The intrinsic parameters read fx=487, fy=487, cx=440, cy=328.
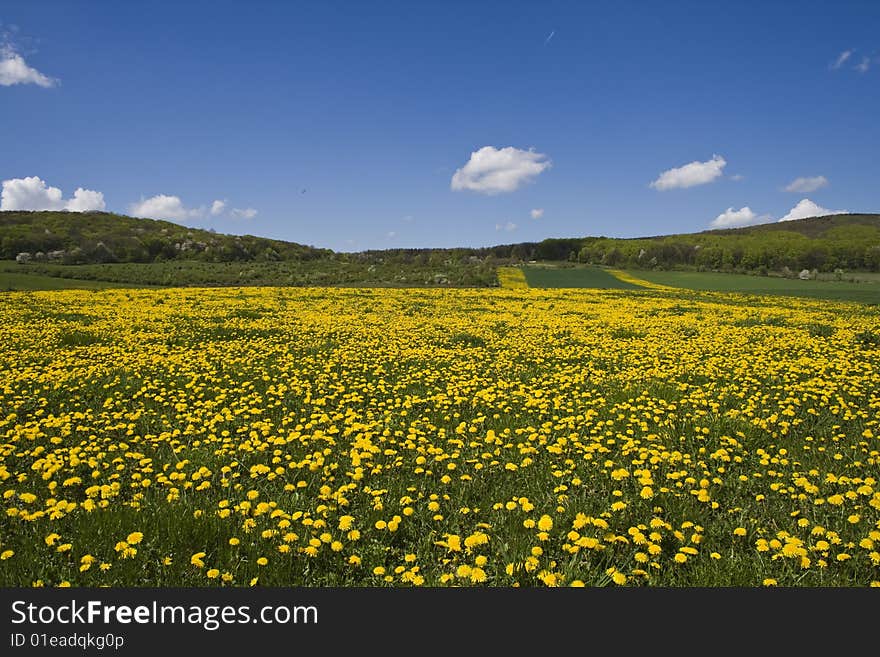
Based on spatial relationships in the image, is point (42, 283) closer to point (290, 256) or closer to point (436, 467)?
point (436, 467)

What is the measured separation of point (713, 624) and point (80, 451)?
245 inches

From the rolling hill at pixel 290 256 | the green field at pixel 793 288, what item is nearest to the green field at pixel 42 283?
the rolling hill at pixel 290 256

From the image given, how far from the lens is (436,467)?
541cm

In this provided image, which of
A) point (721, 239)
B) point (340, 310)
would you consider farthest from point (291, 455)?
point (721, 239)

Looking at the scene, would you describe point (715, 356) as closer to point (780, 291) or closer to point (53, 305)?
point (53, 305)

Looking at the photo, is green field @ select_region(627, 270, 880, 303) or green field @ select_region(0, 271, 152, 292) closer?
green field @ select_region(0, 271, 152, 292)

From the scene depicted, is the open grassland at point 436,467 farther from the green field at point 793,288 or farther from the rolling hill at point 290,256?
the rolling hill at point 290,256

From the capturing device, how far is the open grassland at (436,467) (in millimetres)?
3557

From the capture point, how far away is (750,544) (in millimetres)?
3885

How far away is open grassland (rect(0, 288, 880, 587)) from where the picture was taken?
3.56 m

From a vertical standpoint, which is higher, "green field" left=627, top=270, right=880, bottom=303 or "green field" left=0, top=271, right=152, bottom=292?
"green field" left=0, top=271, right=152, bottom=292

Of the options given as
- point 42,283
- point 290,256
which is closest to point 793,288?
point 42,283

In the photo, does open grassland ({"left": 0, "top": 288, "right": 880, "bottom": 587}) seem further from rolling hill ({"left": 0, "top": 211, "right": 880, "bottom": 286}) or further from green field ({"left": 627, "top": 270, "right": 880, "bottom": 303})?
rolling hill ({"left": 0, "top": 211, "right": 880, "bottom": 286})

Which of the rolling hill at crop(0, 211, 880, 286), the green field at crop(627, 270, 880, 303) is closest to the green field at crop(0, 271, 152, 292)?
the rolling hill at crop(0, 211, 880, 286)
